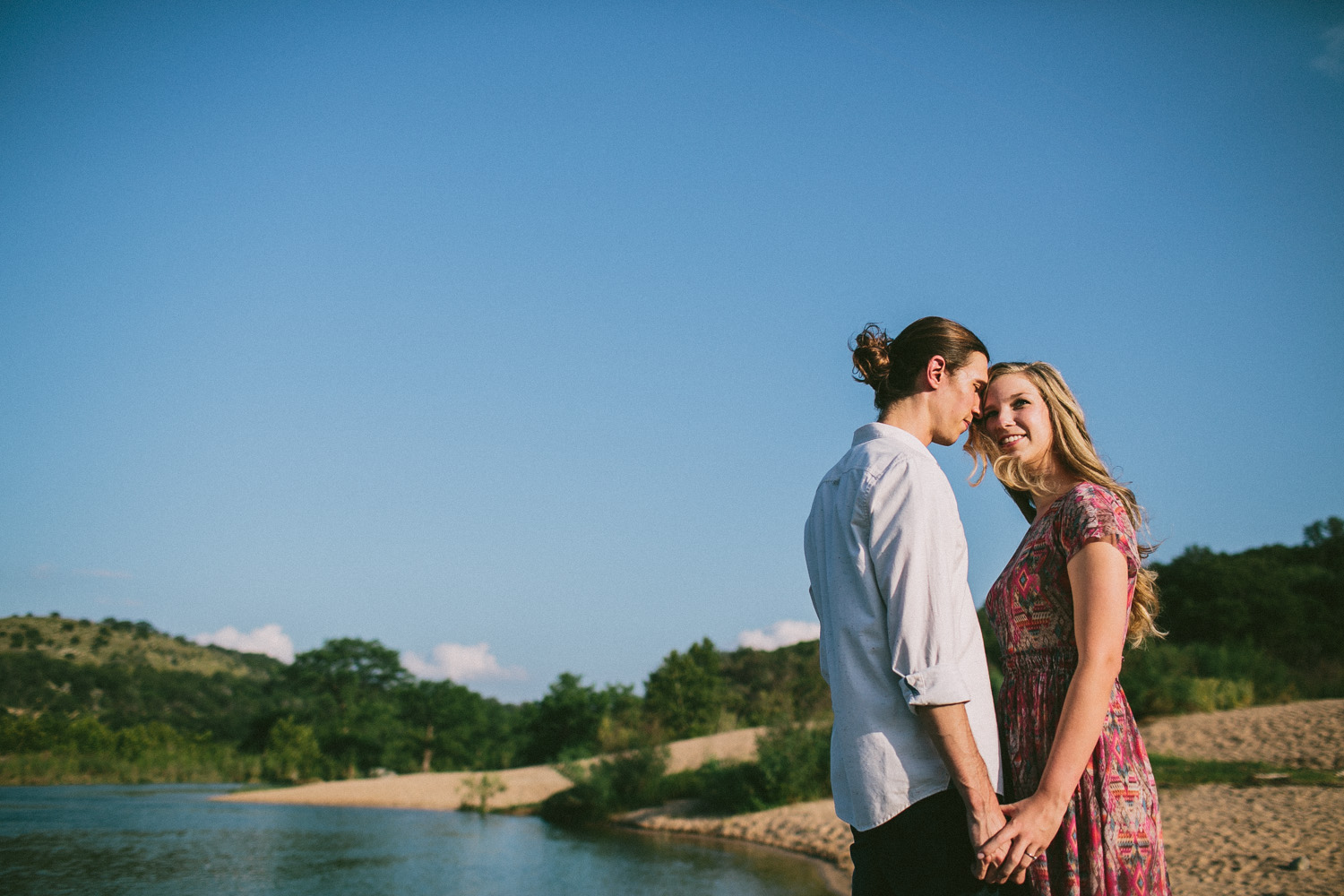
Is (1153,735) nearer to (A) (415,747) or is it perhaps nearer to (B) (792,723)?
(B) (792,723)

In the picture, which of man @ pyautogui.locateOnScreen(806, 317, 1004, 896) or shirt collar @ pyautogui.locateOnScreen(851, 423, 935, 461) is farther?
shirt collar @ pyautogui.locateOnScreen(851, 423, 935, 461)

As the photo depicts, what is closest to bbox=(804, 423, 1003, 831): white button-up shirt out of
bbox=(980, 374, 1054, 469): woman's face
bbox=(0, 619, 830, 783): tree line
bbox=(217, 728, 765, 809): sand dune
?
bbox=(980, 374, 1054, 469): woman's face

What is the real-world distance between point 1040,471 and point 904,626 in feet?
2.71

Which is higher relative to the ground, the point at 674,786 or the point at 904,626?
the point at 904,626

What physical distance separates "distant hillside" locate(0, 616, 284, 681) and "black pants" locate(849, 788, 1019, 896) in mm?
50558

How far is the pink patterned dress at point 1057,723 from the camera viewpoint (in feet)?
5.42

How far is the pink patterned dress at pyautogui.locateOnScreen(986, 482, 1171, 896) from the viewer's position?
5.42 ft

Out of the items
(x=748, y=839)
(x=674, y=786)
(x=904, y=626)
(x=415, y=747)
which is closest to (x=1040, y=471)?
(x=904, y=626)

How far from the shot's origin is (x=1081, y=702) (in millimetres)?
1585

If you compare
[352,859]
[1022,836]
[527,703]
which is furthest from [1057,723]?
[527,703]

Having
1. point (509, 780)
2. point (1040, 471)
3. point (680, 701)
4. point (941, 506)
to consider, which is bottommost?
point (509, 780)

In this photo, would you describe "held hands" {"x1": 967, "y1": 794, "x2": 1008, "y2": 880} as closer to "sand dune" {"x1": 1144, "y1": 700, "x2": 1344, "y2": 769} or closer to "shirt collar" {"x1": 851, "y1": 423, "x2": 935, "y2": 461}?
"shirt collar" {"x1": 851, "y1": 423, "x2": 935, "y2": 461}

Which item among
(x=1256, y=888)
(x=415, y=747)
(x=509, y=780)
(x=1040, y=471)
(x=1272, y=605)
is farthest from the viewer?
(x=415, y=747)

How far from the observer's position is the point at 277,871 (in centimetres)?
1463
